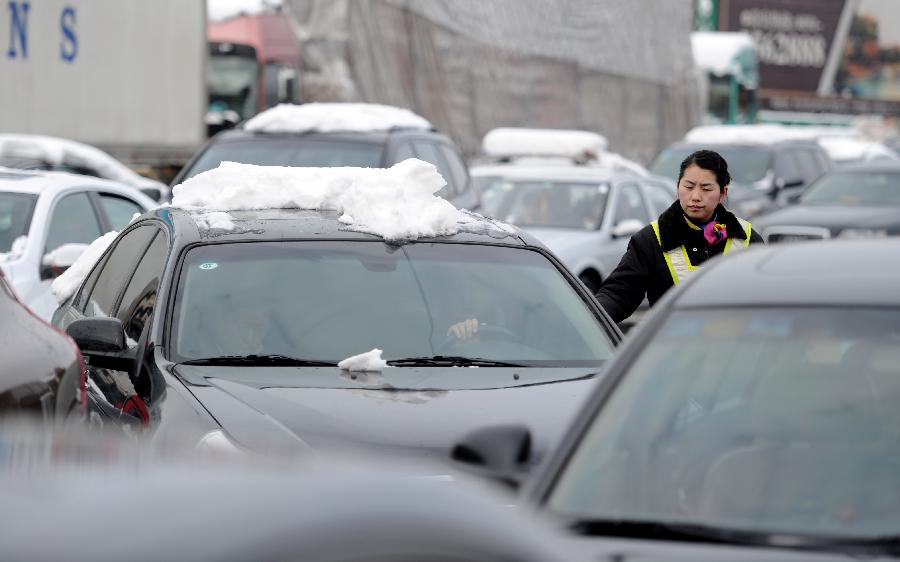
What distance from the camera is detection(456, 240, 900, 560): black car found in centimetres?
360

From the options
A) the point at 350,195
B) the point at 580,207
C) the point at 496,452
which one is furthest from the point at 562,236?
the point at 496,452

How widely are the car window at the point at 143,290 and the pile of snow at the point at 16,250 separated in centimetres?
338

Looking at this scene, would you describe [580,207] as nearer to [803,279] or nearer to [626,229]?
[626,229]

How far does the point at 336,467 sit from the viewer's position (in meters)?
2.22

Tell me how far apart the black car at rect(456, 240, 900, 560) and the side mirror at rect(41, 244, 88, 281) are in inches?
241

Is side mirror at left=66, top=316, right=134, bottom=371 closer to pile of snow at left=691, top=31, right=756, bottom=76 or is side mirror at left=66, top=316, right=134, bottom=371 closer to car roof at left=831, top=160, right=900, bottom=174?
car roof at left=831, top=160, right=900, bottom=174

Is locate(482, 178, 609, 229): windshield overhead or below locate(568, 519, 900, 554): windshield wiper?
below

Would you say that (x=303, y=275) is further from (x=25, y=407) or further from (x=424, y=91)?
(x=424, y=91)

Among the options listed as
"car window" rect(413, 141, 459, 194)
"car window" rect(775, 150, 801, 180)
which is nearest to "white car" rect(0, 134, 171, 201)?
"car window" rect(413, 141, 459, 194)

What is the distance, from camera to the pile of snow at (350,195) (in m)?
6.60

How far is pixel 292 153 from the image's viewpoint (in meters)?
13.0

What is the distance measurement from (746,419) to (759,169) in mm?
20102

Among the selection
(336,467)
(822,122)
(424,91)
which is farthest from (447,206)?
(822,122)

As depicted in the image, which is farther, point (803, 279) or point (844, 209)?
point (844, 209)
